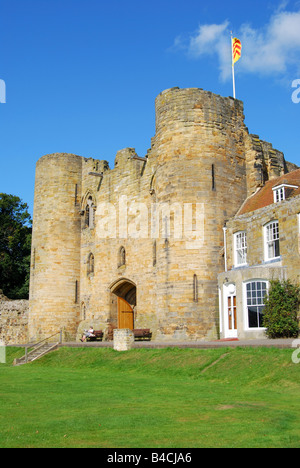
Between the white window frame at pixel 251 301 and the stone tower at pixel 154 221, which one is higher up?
the stone tower at pixel 154 221

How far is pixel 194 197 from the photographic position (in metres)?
24.6

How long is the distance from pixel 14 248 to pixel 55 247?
1420cm

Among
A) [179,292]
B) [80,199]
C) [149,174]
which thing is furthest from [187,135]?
[80,199]

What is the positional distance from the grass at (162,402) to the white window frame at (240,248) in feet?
21.9

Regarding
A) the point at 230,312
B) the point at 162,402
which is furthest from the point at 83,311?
the point at 162,402

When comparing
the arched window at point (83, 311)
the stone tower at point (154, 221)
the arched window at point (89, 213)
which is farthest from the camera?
the arched window at point (89, 213)

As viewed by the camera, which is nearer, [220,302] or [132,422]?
[132,422]

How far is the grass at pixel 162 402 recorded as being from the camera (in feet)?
24.4

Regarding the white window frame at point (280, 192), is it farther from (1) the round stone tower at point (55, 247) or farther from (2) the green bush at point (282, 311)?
(1) the round stone tower at point (55, 247)

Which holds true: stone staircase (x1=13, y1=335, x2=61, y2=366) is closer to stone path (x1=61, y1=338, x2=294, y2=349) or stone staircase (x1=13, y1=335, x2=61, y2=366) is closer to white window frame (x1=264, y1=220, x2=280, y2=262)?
stone path (x1=61, y1=338, x2=294, y2=349)

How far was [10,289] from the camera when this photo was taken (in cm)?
4584

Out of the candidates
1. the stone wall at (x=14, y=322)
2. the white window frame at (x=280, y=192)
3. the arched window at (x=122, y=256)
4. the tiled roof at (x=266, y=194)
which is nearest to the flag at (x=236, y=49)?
the tiled roof at (x=266, y=194)

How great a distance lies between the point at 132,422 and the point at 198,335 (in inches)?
595

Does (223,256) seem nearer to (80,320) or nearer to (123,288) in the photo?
(123,288)
